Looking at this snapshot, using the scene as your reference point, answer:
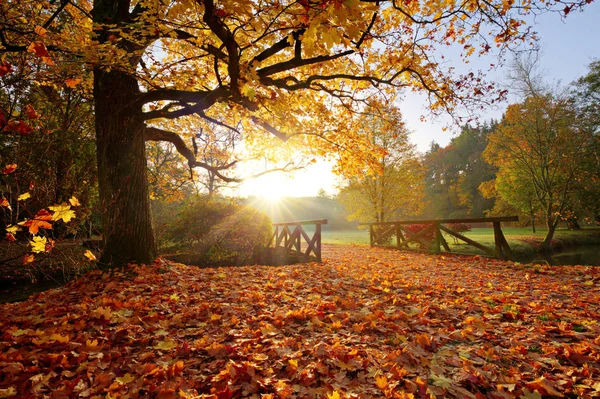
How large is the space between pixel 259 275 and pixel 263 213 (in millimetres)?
3575

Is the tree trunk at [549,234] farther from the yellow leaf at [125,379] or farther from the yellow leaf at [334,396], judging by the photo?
the yellow leaf at [125,379]

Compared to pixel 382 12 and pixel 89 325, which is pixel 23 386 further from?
pixel 382 12

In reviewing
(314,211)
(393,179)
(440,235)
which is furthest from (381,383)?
(314,211)

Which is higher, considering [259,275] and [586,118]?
[586,118]

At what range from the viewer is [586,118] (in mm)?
17359

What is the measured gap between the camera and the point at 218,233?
28.4ft

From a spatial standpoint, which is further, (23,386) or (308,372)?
(308,372)

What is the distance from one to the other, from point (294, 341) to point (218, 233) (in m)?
6.38

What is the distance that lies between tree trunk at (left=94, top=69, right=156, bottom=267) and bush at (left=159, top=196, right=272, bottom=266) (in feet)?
9.49

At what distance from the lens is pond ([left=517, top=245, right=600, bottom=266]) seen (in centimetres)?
1326

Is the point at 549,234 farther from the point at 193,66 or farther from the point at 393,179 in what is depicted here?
the point at 193,66

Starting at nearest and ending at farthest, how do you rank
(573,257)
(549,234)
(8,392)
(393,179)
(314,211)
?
(8,392) < (573,257) < (549,234) < (393,179) < (314,211)

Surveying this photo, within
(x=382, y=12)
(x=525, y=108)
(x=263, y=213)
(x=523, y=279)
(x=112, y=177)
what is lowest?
(x=523, y=279)

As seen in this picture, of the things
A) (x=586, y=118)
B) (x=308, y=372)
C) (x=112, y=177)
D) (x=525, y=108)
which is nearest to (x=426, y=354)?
(x=308, y=372)
